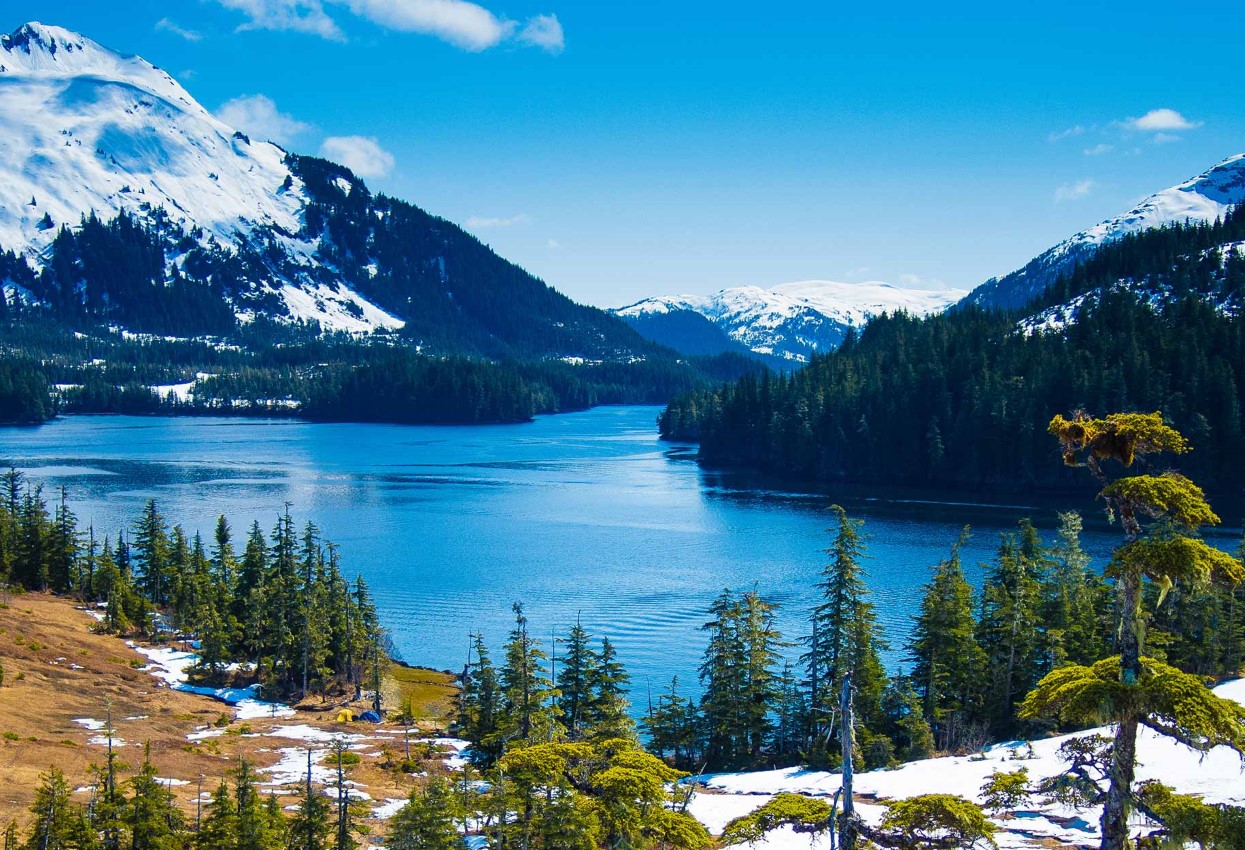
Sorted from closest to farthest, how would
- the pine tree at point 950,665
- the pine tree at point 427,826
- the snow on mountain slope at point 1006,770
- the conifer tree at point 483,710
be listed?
the pine tree at point 427,826, the snow on mountain slope at point 1006,770, the pine tree at point 950,665, the conifer tree at point 483,710

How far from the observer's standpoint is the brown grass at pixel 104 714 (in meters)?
42.5

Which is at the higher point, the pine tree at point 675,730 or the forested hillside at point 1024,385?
the forested hillside at point 1024,385

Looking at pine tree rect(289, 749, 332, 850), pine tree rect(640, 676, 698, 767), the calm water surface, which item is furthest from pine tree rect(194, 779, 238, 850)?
the calm water surface

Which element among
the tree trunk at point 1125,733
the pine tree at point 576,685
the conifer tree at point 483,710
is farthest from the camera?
the pine tree at point 576,685

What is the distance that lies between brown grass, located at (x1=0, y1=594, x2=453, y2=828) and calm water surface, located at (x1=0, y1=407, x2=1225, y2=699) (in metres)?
11.2

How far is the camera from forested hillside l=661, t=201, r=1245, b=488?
132875mm

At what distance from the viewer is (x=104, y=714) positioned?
171 feet

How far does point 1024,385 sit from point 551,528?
256 feet

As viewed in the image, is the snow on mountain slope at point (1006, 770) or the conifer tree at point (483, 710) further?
the conifer tree at point (483, 710)

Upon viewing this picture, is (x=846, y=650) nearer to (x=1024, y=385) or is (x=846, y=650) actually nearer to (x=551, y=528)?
(x=551, y=528)

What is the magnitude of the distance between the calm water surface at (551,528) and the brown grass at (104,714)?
1118cm

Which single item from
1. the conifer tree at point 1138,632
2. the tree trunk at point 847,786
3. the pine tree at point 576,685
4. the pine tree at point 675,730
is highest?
the conifer tree at point 1138,632

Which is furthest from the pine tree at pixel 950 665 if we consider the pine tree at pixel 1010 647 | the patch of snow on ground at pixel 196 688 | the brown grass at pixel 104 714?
the patch of snow on ground at pixel 196 688

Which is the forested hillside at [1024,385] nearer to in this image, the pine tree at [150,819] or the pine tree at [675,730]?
the pine tree at [675,730]
